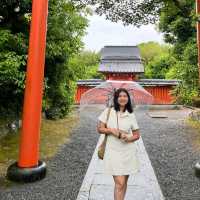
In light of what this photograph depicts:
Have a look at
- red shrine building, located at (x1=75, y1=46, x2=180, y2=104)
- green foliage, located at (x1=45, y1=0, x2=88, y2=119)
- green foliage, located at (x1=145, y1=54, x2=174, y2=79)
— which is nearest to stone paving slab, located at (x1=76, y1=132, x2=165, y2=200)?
green foliage, located at (x1=45, y1=0, x2=88, y2=119)

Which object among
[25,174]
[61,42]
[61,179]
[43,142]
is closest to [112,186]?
[61,179]

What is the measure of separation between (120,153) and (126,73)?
25.9m

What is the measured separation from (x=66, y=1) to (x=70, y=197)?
5.51 metres

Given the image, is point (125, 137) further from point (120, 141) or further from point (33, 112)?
point (33, 112)

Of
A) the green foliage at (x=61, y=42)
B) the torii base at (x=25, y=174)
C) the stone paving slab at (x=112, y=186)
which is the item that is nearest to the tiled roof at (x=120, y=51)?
the green foliage at (x=61, y=42)

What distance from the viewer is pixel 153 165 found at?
24.3 feet

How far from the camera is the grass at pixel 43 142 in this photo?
7.44m

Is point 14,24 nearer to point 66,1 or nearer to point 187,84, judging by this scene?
point 66,1

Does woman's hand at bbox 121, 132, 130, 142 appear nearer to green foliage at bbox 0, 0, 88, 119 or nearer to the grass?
the grass

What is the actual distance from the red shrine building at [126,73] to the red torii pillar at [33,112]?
16.7 metres

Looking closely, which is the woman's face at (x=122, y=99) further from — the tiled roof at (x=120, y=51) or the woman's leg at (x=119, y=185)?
the tiled roof at (x=120, y=51)

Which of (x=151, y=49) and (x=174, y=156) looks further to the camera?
(x=151, y=49)

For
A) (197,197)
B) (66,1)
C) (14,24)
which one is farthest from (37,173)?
(66,1)

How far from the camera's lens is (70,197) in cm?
520
